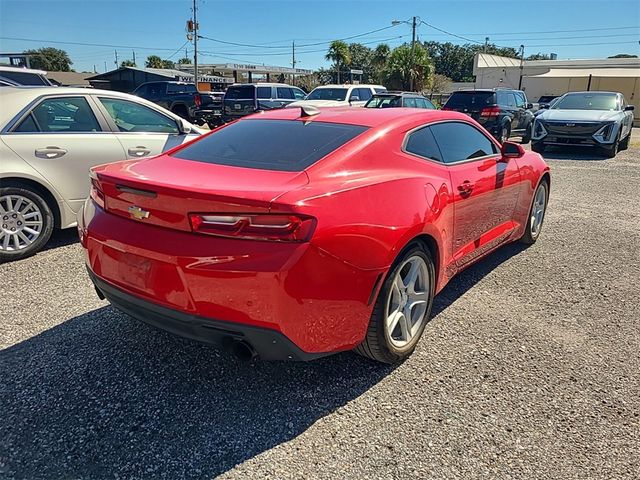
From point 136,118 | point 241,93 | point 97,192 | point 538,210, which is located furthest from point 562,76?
point 97,192

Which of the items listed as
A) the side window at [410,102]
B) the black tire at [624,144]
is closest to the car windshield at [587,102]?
the black tire at [624,144]

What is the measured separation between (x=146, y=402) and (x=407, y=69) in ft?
137

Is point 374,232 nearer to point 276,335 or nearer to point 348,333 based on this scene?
point 348,333

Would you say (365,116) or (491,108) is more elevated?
(365,116)

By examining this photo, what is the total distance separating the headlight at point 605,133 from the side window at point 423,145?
10.7 meters

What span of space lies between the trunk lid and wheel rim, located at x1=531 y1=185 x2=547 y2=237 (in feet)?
11.7

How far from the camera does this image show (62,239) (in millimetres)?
5457

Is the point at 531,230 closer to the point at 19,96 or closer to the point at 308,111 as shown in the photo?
the point at 308,111

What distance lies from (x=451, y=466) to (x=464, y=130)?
2.66 m

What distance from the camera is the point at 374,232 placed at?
8.45 feet

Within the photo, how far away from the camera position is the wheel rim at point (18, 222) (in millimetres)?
4629

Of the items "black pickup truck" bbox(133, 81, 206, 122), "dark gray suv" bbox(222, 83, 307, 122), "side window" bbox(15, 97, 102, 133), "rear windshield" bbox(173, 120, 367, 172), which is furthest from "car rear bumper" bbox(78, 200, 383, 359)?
"black pickup truck" bbox(133, 81, 206, 122)

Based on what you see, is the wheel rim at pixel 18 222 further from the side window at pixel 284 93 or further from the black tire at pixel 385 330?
the side window at pixel 284 93

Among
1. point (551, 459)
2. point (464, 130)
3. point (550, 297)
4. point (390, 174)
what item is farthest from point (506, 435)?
point (464, 130)
